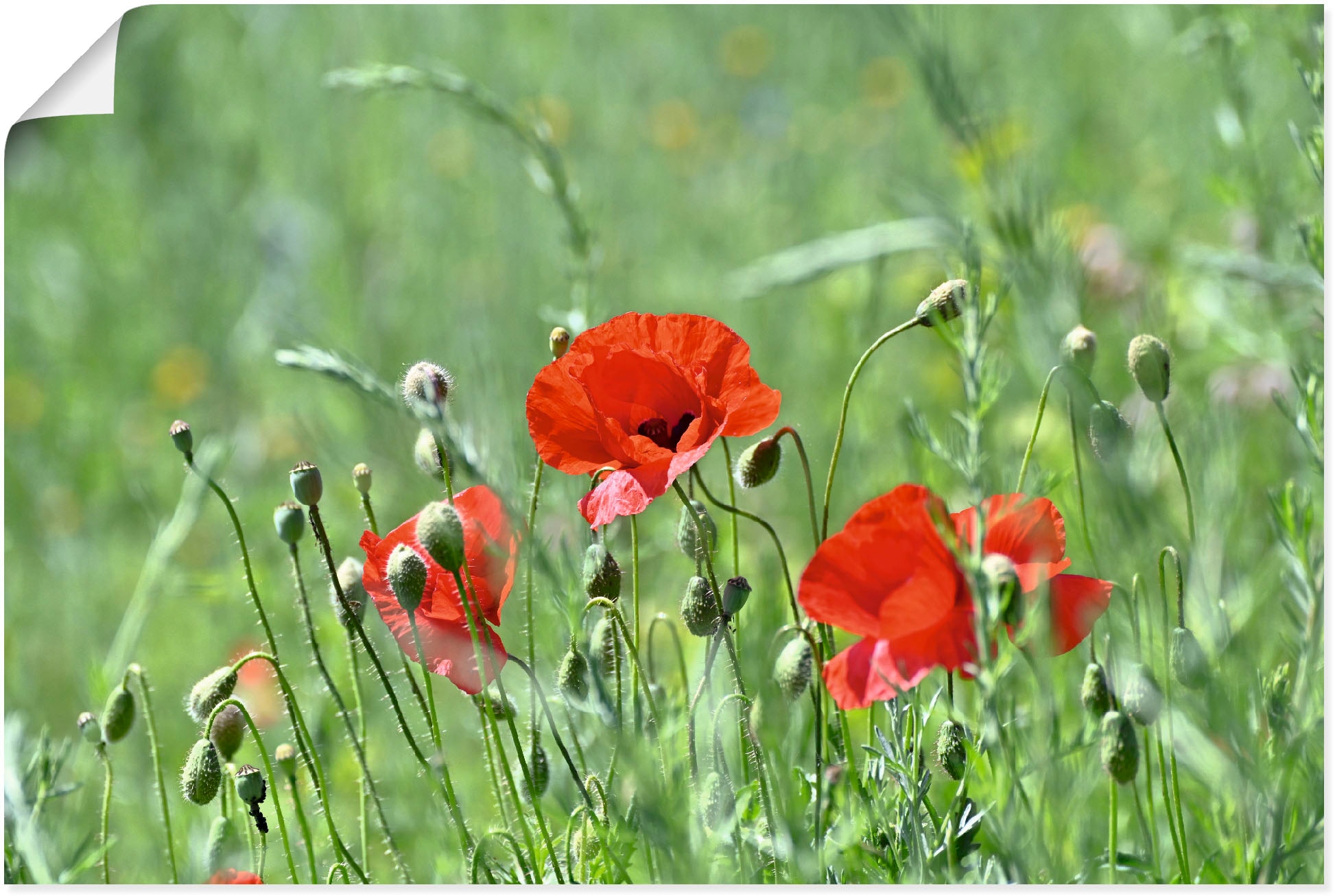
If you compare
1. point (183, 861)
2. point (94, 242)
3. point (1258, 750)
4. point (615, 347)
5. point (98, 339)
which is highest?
point (94, 242)

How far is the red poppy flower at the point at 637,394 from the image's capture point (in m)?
0.67

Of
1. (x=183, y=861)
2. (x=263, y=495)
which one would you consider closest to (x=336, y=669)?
Result: (x=183, y=861)

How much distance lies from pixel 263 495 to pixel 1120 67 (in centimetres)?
172

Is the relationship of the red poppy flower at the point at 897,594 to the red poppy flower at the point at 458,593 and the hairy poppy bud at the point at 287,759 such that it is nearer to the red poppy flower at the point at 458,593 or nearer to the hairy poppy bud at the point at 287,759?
the red poppy flower at the point at 458,593

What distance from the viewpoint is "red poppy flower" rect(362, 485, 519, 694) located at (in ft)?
2.29

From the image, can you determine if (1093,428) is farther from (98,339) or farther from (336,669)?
(98,339)

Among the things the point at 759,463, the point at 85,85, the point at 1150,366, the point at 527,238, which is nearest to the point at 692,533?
the point at 759,463

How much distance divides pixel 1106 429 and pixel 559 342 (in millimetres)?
319

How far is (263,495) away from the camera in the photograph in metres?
2.07

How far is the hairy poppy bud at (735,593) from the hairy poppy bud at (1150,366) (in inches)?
9.5

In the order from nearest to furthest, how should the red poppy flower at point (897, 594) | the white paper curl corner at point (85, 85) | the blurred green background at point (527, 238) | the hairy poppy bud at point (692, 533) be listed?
the red poppy flower at point (897, 594), the hairy poppy bud at point (692, 533), the white paper curl corner at point (85, 85), the blurred green background at point (527, 238)

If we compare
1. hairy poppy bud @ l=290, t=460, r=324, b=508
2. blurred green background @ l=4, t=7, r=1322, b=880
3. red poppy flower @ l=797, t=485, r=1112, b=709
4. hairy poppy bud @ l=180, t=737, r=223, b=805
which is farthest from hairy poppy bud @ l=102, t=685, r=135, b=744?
red poppy flower @ l=797, t=485, r=1112, b=709

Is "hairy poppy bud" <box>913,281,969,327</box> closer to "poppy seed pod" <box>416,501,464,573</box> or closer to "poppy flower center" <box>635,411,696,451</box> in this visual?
"poppy flower center" <box>635,411,696,451</box>

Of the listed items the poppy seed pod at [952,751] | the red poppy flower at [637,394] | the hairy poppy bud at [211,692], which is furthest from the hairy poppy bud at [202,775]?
the poppy seed pod at [952,751]
